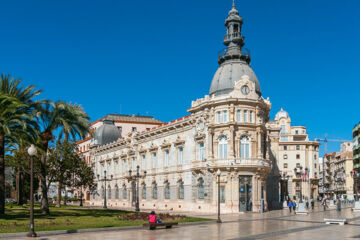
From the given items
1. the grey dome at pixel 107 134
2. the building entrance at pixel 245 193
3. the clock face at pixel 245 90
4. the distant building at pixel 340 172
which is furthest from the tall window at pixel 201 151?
the distant building at pixel 340 172

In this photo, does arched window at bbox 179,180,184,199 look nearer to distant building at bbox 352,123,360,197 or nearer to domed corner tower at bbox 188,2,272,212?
domed corner tower at bbox 188,2,272,212

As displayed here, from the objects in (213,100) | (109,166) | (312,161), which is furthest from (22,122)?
(312,161)

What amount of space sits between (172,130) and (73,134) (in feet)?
61.4

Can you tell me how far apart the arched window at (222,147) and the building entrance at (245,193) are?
329cm

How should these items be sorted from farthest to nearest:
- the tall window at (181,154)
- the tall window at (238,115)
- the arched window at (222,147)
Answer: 1. the tall window at (181,154)
2. the arched window at (222,147)
3. the tall window at (238,115)

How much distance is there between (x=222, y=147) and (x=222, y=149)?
23 centimetres

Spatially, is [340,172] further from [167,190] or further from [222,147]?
[222,147]

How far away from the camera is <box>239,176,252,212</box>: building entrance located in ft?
157

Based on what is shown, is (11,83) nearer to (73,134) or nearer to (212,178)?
(73,134)

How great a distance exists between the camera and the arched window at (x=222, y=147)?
48969 mm

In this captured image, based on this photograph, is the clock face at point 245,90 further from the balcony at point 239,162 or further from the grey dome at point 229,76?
the balcony at point 239,162

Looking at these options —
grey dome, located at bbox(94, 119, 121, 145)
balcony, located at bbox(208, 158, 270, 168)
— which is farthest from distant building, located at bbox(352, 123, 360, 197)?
balcony, located at bbox(208, 158, 270, 168)

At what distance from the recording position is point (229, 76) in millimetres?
51875

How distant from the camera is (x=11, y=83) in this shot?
36.7 metres
